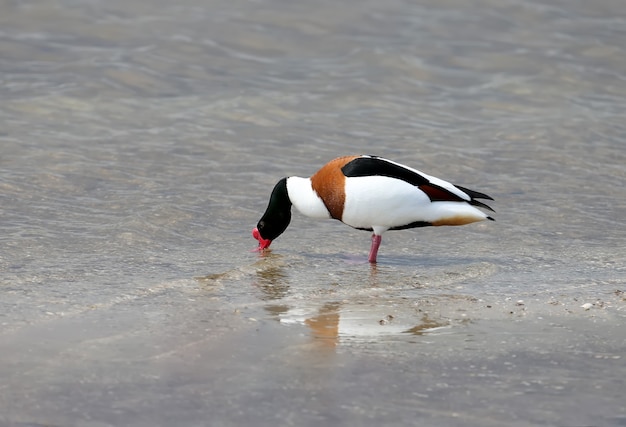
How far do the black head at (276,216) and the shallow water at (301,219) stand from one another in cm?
15

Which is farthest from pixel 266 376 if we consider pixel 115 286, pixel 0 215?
pixel 0 215

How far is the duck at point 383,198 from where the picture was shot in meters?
7.36

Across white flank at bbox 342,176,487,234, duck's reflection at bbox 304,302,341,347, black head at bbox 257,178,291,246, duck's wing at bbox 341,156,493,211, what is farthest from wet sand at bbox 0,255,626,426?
black head at bbox 257,178,291,246

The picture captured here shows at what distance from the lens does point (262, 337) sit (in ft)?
→ 17.7

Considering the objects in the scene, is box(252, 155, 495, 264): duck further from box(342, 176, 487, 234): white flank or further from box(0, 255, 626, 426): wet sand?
box(0, 255, 626, 426): wet sand

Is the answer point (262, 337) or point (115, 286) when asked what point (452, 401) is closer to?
point (262, 337)

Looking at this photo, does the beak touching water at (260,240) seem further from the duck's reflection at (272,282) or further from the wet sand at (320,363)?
the wet sand at (320,363)

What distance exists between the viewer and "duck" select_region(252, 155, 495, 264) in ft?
24.1

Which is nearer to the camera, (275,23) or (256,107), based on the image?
(256,107)

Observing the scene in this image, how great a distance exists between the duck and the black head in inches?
13.1

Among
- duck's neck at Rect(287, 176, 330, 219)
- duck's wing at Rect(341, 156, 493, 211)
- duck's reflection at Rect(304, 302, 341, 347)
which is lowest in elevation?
duck's reflection at Rect(304, 302, 341, 347)

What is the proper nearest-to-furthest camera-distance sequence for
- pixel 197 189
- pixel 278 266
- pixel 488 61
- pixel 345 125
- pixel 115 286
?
pixel 115 286 < pixel 278 266 < pixel 197 189 < pixel 345 125 < pixel 488 61

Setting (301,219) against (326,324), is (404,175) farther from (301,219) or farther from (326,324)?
(326,324)

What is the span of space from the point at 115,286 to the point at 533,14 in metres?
10.2
